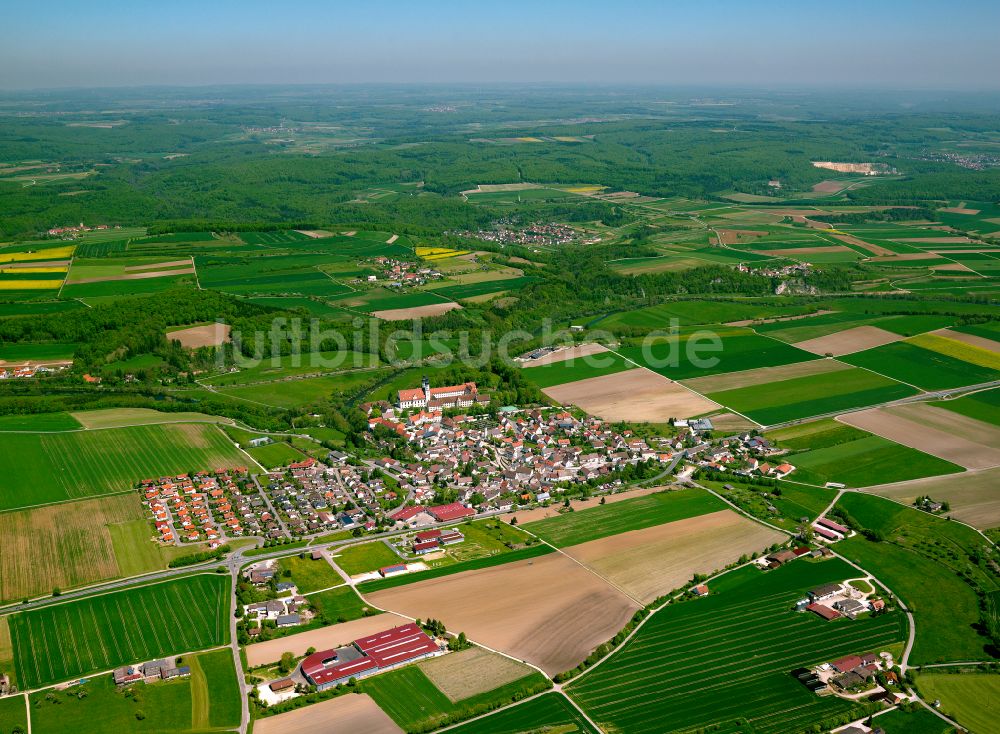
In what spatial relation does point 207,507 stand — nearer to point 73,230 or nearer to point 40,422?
point 40,422

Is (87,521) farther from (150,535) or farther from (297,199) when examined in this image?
(297,199)

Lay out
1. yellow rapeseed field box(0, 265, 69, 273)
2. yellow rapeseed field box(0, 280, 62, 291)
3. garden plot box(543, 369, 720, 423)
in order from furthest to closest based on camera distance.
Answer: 1. yellow rapeseed field box(0, 265, 69, 273)
2. yellow rapeseed field box(0, 280, 62, 291)
3. garden plot box(543, 369, 720, 423)

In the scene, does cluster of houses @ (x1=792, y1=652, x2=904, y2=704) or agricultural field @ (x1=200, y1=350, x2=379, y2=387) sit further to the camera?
agricultural field @ (x1=200, y1=350, x2=379, y2=387)

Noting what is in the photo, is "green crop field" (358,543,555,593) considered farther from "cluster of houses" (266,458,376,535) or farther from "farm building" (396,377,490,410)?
"farm building" (396,377,490,410)

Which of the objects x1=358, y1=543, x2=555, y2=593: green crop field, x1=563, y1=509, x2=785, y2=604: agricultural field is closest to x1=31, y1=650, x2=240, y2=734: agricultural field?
x1=358, y1=543, x2=555, y2=593: green crop field

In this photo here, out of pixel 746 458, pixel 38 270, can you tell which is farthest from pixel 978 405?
pixel 38 270

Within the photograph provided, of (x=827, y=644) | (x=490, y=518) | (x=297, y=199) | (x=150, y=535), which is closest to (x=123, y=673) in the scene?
(x=150, y=535)

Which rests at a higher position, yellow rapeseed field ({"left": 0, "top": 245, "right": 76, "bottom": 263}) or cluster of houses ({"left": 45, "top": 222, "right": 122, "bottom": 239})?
cluster of houses ({"left": 45, "top": 222, "right": 122, "bottom": 239})

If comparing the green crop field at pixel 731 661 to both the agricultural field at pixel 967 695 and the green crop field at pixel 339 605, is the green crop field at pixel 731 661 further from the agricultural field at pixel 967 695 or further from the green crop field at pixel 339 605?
the green crop field at pixel 339 605
